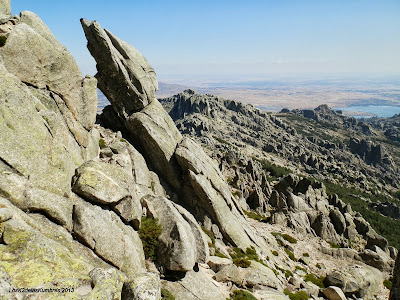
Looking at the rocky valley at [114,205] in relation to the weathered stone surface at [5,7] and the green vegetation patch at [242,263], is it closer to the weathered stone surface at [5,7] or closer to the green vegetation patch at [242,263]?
the green vegetation patch at [242,263]

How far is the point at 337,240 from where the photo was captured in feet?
225

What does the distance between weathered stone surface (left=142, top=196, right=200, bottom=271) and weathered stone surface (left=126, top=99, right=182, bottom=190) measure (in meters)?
13.6

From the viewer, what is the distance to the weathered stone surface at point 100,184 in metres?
20.3

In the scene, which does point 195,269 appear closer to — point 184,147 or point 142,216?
point 142,216

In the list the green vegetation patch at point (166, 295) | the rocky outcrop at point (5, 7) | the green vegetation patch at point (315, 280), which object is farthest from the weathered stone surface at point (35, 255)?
the green vegetation patch at point (315, 280)

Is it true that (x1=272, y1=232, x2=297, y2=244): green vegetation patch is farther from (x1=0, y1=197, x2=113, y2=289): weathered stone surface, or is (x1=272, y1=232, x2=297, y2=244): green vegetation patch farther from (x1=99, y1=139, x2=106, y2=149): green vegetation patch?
(x1=0, y1=197, x2=113, y2=289): weathered stone surface

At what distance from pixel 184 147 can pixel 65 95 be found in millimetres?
19913

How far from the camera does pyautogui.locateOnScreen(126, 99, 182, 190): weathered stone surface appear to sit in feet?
132

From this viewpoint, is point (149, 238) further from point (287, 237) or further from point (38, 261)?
point (287, 237)

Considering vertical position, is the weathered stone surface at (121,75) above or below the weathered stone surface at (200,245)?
above

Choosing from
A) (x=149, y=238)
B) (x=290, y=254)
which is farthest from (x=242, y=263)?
(x=290, y=254)

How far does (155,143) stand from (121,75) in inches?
518

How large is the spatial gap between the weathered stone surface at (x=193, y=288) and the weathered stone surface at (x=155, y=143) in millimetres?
18168

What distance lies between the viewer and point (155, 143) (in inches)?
1572
